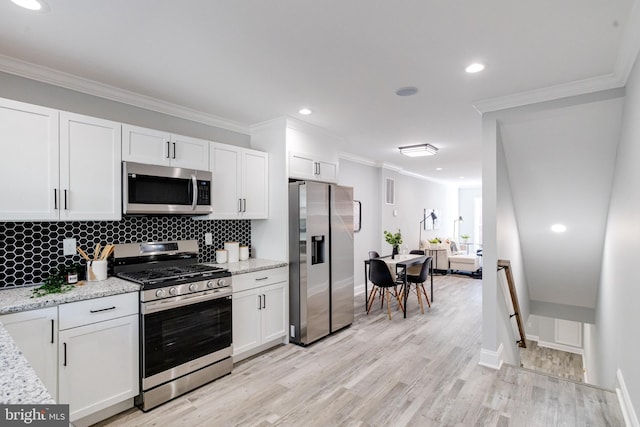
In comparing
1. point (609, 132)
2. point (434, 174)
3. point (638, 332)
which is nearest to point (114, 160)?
point (638, 332)

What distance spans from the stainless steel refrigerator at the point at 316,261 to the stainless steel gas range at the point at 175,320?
0.93m

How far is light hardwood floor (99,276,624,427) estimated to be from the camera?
246 centimetres

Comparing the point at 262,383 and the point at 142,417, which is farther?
the point at 262,383

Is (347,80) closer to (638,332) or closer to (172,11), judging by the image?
(172,11)

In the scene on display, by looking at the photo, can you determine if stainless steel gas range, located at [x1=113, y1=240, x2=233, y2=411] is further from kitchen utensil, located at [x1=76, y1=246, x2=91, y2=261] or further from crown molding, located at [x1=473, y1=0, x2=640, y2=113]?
crown molding, located at [x1=473, y1=0, x2=640, y2=113]

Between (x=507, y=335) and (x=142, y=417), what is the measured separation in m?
3.82

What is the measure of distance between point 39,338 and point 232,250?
1909mm

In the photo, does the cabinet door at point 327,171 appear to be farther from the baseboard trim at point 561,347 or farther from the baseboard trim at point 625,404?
the baseboard trim at point 561,347

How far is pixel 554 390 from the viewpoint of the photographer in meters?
2.86

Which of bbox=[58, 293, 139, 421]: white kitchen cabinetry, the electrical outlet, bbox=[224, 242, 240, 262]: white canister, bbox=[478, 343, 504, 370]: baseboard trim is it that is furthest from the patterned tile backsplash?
bbox=[478, 343, 504, 370]: baseboard trim

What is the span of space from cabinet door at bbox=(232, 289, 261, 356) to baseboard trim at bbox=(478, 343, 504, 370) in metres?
2.31

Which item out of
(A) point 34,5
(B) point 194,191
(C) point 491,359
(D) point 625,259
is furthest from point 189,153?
(D) point 625,259

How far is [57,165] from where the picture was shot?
2.46 meters

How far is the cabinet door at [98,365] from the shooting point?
2234 millimetres
